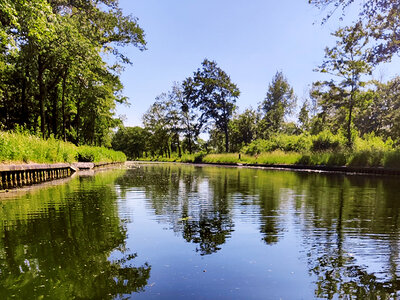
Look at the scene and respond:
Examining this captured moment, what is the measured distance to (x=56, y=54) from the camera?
18672 millimetres

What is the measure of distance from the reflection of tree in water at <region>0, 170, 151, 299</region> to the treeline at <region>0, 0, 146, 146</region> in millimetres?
8047

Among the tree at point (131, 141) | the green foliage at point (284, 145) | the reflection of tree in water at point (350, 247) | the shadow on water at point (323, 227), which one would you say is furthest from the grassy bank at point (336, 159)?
the tree at point (131, 141)

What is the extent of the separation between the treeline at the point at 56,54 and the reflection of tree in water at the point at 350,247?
11188 millimetres

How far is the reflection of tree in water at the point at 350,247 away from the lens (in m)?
2.88

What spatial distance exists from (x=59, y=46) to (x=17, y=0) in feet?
20.7

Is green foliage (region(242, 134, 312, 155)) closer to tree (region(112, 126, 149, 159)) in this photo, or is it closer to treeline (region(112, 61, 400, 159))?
treeline (region(112, 61, 400, 159))

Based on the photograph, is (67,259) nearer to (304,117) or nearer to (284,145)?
(284,145)

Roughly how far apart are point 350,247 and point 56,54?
65.9 ft

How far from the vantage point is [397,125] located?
34.1 meters

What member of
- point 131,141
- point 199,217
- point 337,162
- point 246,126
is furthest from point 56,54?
point 131,141

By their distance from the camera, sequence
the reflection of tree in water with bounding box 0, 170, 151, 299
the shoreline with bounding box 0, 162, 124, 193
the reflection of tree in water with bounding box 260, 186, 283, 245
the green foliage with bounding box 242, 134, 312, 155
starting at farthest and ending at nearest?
the green foliage with bounding box 242, 134, 312, 155
the shoreline with bounding box 0, 162, 124, 193
the reflection of tree in water with bounding box 260, 186, 283, 245
the reflection of tree in water with bounding box 0, 170, 151, 299

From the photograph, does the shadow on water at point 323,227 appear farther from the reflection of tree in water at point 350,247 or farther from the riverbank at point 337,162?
the riverbank at point 337,162

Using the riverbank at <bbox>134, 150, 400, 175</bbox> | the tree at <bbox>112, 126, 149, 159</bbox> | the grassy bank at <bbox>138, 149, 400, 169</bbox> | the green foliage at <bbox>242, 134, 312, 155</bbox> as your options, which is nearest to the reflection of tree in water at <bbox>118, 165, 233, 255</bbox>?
the riverbank at <bbox>134, 150, 400, 175</bbox>

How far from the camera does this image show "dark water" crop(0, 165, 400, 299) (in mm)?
2873
